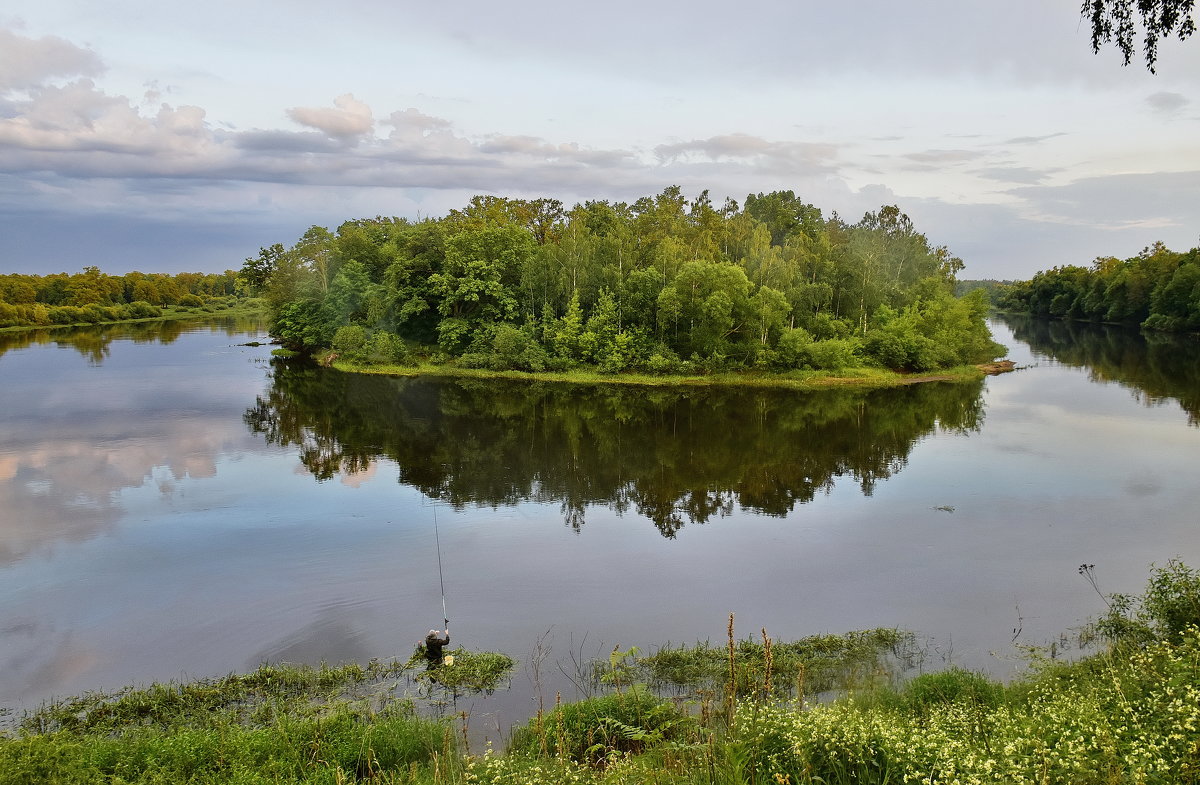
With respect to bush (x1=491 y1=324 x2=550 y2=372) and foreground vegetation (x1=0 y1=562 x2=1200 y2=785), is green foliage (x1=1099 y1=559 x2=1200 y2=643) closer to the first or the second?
foreground vegetation (x1=0 y1=562 x2=1200 y2=785)

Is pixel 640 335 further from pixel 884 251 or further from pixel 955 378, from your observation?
pixel 884 251

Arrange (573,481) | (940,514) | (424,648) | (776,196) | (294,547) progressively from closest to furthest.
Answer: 1. (424,648)
2. (294,547)
3. (940,514)
4. (573,481)
5. (776,196)

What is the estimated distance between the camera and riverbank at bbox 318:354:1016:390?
4059cm

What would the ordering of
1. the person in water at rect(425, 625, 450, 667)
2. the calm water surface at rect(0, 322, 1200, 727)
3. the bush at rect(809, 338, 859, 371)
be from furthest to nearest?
the bush at rect(809, 338, 859, 371) → the calm water surface at rect(0, 322, 1200, 727) → the person in water at rect(425, 625, 450, 667)

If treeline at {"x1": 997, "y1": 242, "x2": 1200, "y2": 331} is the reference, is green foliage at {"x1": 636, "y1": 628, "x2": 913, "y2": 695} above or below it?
below

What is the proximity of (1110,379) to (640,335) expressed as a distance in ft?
91.5

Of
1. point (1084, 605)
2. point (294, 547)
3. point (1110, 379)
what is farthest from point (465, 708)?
point (1110, 379)

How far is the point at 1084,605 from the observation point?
537 inches

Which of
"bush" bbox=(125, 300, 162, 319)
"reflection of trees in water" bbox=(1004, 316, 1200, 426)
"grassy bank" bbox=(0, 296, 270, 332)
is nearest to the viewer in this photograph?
"reflection of trees in water" bbox=(1004, 316, 1200, 426)

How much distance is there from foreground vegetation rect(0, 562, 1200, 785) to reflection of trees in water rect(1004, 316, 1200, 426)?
28.5 metres

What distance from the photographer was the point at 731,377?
41344mm

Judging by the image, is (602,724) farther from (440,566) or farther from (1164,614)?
(1164,614)

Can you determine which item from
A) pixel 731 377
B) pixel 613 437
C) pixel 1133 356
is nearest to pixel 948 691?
pixel 613 437

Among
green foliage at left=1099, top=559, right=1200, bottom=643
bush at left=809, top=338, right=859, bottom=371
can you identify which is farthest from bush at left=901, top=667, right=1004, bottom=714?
bush at left=809, top=338, right=859, bottom=371
